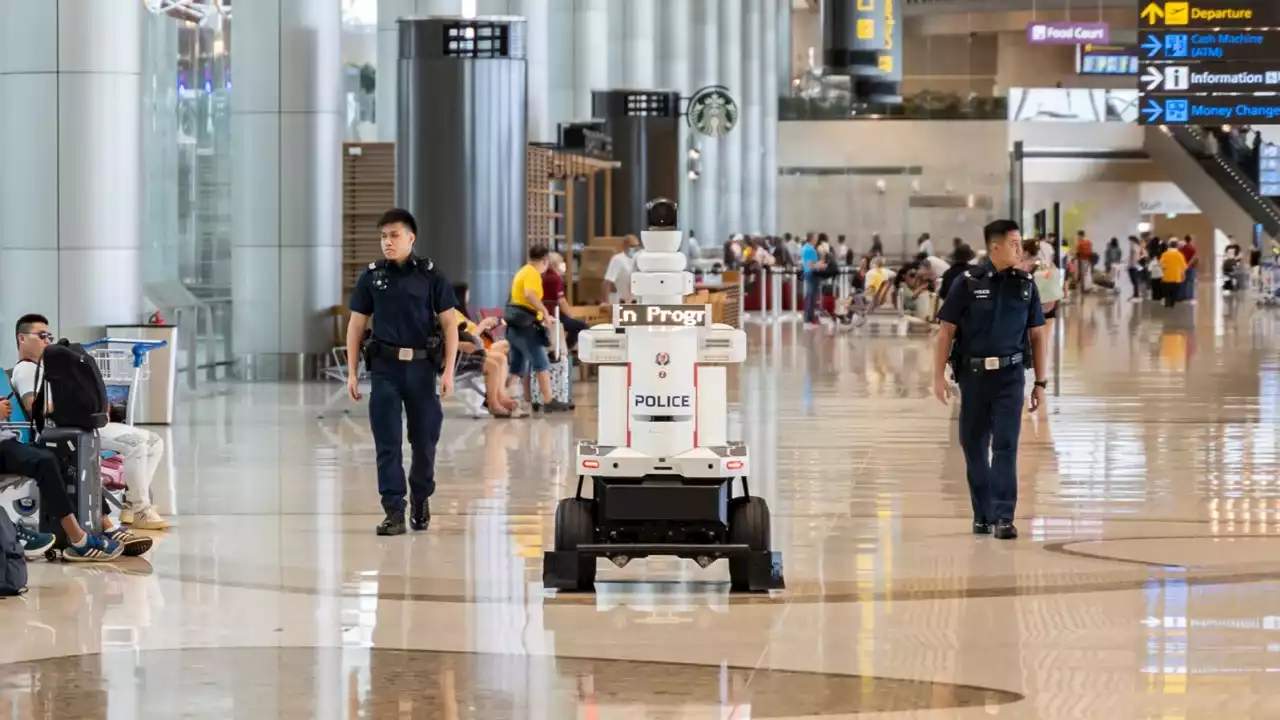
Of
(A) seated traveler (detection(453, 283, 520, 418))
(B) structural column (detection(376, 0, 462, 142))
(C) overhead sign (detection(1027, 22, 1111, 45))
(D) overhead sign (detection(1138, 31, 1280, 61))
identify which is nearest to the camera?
(A) seated traveler (detection(453, 283, 520, 418))

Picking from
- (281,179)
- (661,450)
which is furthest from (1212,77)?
(661,450)

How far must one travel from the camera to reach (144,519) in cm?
1078

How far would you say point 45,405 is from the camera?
9688 millimetres

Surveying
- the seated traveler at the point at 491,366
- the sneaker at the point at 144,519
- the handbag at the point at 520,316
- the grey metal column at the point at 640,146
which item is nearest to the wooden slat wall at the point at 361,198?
the handbag at the point at 520,316

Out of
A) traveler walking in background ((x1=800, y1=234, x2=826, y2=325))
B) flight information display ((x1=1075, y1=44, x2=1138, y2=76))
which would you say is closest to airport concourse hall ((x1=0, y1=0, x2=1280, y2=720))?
traveler walking in background ((x1=800, y1=234, x2=826, y2=325))

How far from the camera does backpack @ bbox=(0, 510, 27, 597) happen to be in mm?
8578

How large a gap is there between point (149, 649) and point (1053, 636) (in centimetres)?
327

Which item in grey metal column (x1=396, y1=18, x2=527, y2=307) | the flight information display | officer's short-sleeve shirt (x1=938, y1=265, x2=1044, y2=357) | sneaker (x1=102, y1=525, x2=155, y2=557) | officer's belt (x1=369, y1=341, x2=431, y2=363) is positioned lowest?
sneaker (x1=102, y1=525, x2=155, y2=557)

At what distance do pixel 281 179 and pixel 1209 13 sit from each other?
12.0 meters

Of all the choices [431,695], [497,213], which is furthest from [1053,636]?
[497,213]

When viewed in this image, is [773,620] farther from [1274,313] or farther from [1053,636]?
[1274,313]

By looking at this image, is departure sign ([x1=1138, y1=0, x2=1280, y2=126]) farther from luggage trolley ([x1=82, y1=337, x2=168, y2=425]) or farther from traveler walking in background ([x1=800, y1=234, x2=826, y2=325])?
luggage trolley ([x1=82, y1=337, x2=168, y2=425])

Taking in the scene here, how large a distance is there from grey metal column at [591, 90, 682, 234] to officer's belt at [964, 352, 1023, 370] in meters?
27.8

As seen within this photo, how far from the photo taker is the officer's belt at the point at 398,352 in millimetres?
10398
